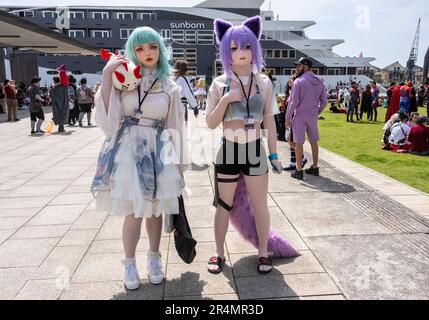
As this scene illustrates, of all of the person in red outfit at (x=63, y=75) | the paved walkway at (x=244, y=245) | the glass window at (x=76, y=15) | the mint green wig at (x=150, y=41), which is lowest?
the paved walkway at (x=244, y=245)

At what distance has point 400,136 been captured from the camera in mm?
9141

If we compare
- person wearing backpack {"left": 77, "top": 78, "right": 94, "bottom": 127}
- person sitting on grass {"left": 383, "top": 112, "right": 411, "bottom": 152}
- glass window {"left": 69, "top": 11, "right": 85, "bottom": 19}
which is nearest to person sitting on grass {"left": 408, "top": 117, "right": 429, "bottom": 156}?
person sitting on grass {"left": 383, "top": 112, "right": 411, "bottom": 152}

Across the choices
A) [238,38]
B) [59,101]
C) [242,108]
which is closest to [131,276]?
[242,108]

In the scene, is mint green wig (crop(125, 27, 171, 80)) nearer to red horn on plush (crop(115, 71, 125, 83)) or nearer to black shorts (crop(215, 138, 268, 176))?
red horn on plush (crop(115, 71, 125, 83))

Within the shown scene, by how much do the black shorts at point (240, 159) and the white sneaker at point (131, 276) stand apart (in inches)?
40.2

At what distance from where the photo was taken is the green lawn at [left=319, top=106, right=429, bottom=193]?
6602 mm

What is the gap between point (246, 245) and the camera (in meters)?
3.65

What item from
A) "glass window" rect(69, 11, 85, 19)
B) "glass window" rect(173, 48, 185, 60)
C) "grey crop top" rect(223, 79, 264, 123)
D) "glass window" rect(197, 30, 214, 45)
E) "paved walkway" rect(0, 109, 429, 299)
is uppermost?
"glass window" rect(69, 11, 85, 19)

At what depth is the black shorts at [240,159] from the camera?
9.64 ft

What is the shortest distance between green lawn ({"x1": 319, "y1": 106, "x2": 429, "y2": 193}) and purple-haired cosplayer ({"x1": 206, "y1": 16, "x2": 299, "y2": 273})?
386 centimetres

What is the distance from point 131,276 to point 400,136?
8.41 meters

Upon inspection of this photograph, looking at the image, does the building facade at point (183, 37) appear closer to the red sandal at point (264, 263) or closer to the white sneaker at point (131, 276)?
the red sandal at point (264, 263)

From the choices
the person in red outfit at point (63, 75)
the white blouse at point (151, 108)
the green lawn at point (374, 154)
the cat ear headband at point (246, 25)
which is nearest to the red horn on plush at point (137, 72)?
the white blouse at point (151, 108)
